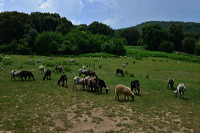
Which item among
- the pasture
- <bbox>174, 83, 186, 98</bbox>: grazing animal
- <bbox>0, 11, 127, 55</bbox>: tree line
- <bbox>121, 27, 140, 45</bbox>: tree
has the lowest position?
the pasture

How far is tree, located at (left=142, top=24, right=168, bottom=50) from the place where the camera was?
93.4m

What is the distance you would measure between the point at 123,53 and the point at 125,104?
61.5 metres

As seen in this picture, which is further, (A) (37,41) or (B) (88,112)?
(A) (37,41)

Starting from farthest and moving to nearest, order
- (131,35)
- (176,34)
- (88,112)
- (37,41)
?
(131,35) < (176,34) < (37,41) < (88,112)

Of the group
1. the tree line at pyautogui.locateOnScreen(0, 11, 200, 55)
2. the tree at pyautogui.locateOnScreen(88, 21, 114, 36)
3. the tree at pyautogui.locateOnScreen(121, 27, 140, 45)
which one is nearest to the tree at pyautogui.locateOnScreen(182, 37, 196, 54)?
the tree line at pyautogui.locateOnScreen(0, 11, 200, 55)

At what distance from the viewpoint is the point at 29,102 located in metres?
15.6

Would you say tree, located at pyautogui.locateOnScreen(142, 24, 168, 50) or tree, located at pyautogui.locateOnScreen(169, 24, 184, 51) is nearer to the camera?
tree, located at pyautogui.locateOnScreen(142, 24, 168, 50)

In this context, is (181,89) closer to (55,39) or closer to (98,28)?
(55,39)

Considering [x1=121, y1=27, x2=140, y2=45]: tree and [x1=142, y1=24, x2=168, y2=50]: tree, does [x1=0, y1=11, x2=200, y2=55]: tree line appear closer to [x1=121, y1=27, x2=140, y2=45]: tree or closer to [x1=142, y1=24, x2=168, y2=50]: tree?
[x1=142, y1=24, x2=168, y2=50]: tree

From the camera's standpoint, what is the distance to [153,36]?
308ft

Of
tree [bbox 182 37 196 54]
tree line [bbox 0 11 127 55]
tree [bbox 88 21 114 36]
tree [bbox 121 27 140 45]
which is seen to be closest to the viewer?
tree line [bbox 0 11 127 55]

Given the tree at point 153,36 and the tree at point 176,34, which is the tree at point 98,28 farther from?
the tree at point 176,34

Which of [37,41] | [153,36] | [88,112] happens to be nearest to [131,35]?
[153,36]

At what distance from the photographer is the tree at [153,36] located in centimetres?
9340
